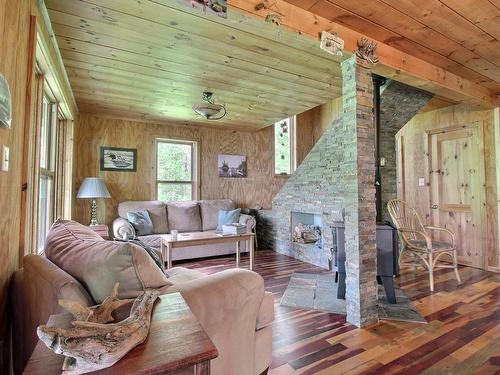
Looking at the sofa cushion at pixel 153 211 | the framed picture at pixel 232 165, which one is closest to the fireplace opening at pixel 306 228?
the framed picture at pixel 232 165

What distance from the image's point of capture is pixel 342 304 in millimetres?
2562

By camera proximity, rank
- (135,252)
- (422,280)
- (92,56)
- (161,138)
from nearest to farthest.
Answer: (135,252) → (92,56) → (422,280) → (161,138)

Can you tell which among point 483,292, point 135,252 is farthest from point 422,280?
point 135,252

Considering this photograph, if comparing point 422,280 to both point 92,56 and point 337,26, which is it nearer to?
point 337,26

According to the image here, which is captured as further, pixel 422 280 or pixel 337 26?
pixel 422 280

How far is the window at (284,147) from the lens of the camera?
6254 millimetres

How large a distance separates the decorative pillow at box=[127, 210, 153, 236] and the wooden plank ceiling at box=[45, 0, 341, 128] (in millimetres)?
1588

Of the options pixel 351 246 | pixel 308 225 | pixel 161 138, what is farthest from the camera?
pixel 161 138

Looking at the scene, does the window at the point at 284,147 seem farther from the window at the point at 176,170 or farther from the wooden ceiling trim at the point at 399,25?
the wooden ceiling trim at the point at 399,25

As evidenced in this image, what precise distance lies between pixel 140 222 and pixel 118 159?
125 centimetres

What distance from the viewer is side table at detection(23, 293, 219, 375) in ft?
2.02

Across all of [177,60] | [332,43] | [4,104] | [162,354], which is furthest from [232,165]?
[162,354]

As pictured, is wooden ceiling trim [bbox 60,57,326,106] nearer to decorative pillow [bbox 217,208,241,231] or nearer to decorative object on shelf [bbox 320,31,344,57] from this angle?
decorative object on shelf [bbox 320,31,344,57]

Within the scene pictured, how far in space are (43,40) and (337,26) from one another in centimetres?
206
